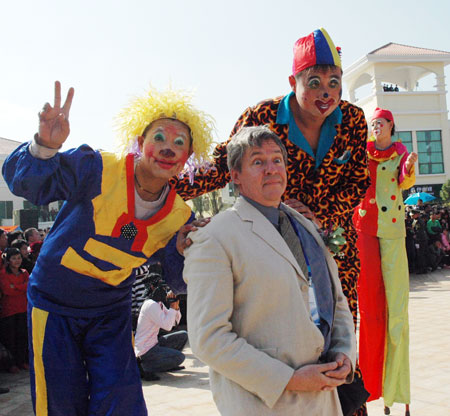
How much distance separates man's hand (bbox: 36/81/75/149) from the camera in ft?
7.47

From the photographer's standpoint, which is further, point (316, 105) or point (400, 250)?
point (400, 250)

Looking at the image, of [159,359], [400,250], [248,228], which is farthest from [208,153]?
[159,359]

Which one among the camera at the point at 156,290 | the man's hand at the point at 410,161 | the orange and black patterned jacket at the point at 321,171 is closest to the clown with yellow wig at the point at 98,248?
the orange and black patterned jacket at the point at 321,171

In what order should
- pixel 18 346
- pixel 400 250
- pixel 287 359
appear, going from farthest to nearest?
pixel 18 346 < pixel 400 250 < pixel 287 359

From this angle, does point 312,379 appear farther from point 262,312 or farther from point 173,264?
point 173,264

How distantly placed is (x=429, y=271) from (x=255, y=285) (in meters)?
14.4

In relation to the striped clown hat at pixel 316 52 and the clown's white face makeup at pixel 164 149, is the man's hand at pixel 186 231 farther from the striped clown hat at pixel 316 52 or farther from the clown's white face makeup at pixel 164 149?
the striped clown hat at pixel 316 52

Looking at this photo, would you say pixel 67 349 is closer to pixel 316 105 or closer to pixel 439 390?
Result: pixel 316 105

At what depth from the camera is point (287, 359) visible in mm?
1823

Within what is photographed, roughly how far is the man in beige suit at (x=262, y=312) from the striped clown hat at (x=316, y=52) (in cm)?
74

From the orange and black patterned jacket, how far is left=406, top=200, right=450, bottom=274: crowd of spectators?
11857 mm

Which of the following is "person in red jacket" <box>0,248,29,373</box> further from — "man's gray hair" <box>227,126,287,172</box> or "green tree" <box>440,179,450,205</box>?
"green tree" <box>440,179,450,205</box>

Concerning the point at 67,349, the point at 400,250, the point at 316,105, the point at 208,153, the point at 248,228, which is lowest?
the point at 67,349

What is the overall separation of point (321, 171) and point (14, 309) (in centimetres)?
494
